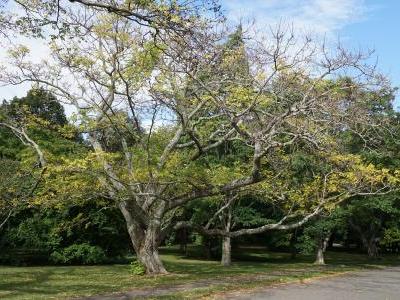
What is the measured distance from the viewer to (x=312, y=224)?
30797 mm

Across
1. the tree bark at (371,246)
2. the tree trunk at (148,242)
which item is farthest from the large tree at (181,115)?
the tree bark at (371,246)

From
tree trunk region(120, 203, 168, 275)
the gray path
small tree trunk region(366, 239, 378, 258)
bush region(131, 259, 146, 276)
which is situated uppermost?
small tree trunk region(366, 239, 378, 258)

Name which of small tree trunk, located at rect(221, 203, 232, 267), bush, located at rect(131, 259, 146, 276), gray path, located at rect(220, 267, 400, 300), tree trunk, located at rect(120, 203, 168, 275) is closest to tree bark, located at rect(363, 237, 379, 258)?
small tree trunk, located at rect(221, 203, 232, 267)

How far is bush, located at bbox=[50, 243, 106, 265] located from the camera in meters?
26.4

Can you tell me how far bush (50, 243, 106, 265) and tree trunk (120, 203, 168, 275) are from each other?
714 centimetres

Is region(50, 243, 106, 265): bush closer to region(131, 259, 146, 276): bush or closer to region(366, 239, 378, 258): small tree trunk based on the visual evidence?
region(131, 259, 146, 276): bush

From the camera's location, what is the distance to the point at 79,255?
26.7m

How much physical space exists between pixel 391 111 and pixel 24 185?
68.8 feet

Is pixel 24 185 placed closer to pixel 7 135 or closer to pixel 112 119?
pixel 112 119

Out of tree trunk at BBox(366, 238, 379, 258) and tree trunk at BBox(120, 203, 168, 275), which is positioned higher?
tree trunk at BBox(366, 238, 379, 258)

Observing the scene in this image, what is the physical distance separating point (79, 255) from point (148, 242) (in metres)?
8.22

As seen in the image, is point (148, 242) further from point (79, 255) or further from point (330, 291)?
point (79, 255)

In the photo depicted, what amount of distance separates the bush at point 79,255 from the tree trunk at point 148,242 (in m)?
7.14

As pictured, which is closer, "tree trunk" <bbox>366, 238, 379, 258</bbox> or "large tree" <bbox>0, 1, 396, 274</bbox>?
"large tree" <bbox>0, 1, 396, 274</bbox>
